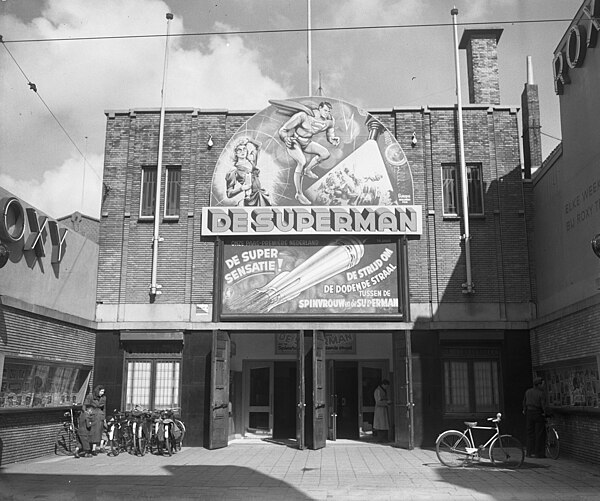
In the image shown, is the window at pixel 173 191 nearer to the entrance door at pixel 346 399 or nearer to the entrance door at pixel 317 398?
the entrance door at pixel 317 398

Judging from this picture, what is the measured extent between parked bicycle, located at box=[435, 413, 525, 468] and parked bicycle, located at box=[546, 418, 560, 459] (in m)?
2.12

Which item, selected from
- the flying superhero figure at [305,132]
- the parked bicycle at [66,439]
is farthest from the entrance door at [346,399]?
the parked bicycle at [66,439]

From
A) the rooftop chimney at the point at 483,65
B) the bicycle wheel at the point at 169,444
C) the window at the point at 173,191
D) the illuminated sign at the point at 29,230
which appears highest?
the rooftop chimney at the point at 483,65

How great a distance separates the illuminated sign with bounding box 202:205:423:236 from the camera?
61.7 feet

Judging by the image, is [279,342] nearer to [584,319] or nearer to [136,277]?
[136,277]

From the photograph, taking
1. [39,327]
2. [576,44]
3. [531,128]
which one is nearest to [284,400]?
[39,327]

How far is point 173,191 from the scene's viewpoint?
19.9 meters

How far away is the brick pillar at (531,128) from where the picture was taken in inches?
850

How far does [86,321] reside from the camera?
18016 mm

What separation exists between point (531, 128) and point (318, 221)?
841 centimetres

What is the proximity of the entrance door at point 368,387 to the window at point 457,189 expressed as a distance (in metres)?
5.27

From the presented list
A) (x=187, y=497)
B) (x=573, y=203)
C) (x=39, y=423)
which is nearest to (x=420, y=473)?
(x=187, y=497)

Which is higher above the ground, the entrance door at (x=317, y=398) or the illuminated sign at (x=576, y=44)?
the illuminated sign at (x=576, y=44)

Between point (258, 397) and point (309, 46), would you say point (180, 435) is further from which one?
point (309, 46)
